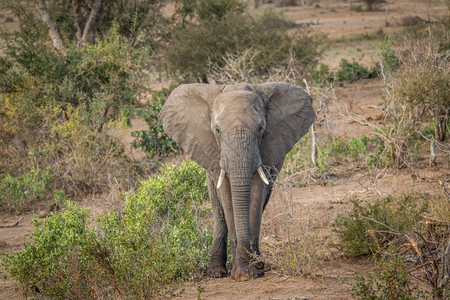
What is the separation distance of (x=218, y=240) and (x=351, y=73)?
1348cm

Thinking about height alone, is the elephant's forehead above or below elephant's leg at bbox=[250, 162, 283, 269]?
above

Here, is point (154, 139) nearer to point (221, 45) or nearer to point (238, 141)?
point (221, 45)

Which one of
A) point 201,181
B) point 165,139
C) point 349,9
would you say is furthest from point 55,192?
point 349,9

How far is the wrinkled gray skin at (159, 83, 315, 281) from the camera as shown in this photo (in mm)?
5805

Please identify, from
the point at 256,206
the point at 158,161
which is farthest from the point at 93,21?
the point at 256,206

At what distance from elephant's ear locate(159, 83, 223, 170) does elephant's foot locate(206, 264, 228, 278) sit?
944 mm

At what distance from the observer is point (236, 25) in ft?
56.7

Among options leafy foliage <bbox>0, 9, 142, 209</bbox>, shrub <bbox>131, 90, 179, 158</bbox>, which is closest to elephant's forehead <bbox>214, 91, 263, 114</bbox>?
leafy foliage <bbox>0, 9, 142, 209</bbox>

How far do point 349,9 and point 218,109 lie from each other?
3441cm

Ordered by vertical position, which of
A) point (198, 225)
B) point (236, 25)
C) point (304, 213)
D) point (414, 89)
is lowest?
point (304, 213)

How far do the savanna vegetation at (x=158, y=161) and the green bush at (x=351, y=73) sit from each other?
46 mm

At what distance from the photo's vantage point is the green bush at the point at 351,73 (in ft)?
62.5

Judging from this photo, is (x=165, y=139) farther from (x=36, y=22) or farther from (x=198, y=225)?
(x=198, y=225)

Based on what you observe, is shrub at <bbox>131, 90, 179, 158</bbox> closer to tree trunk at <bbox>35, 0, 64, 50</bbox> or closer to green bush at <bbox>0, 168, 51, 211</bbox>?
green bush at <bbox>0, 168, 51, 211</bbox>
